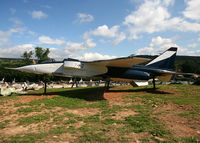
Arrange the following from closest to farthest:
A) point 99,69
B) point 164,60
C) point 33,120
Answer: point 33,120 → point 99,69 → point 164,60

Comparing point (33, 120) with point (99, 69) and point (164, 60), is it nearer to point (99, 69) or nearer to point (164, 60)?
point (99, 69)

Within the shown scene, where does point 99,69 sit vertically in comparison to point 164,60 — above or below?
below

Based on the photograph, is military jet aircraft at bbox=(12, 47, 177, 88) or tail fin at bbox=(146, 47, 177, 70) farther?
tail fin at bbox=(146, 47, 177, 70)

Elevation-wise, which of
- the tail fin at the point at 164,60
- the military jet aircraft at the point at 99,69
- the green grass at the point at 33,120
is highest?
the tail fin at the point at 164,60

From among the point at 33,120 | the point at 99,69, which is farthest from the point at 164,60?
the point at 33,120

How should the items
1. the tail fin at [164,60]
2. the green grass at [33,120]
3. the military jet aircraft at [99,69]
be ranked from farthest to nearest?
the tail fin at [164,60], the military jet aircraft at [99,69], the green grass at [33,120]

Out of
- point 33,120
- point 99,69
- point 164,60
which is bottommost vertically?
point 33,120

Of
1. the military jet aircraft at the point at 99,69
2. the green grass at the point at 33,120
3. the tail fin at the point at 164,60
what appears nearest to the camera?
the green grass at the point at 33,120

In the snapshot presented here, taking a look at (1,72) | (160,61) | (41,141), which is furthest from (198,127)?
(1,72)

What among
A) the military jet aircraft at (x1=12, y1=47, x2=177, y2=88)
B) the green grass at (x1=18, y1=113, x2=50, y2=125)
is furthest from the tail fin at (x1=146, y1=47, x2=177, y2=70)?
the green grass at (x1=18, y1=113, x2=50, y2=125)

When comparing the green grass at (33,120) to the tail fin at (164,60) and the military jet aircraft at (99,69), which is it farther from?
the tail fin at (164,60)

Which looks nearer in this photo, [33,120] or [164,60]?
[33,120]

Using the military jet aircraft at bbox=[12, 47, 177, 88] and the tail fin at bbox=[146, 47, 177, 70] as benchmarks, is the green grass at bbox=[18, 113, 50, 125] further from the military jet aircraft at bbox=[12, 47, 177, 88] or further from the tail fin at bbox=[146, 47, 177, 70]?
the tail fin at bbox=[146, 47, 177, 70]

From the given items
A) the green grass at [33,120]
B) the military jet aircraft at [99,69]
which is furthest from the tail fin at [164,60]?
the green grass at [33,120]
